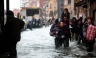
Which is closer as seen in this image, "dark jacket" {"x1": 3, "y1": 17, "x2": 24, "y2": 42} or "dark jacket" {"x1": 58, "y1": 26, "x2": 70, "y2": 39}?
"dark jacket" {"x1": 3, "y1": 17, "x2": 24, "y2": 42}

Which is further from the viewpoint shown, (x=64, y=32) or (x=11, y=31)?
(x=64, y=32)

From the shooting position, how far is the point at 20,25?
10844 millimetres

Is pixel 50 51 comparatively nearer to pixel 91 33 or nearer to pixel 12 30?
pixel 91 33

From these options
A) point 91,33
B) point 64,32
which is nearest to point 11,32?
point 91,33

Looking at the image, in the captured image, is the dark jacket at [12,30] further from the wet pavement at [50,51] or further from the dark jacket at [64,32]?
the dark jacket at [64,32]

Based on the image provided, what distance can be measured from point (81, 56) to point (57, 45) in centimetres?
291

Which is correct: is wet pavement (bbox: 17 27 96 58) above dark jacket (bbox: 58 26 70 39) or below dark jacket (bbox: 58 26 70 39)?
below

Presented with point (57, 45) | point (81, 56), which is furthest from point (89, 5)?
point (81, 56)

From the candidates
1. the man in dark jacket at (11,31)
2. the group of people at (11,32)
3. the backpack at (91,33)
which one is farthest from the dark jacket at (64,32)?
the man in dark jacket at (11,31)

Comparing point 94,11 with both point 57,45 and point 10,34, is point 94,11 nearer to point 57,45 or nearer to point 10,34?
point 57,45

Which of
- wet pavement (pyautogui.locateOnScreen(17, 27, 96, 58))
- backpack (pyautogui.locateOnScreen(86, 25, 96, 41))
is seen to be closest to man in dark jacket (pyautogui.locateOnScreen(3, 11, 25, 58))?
wet pavement (pyautogui.locateOnScreen(17, 27, 96, 58))

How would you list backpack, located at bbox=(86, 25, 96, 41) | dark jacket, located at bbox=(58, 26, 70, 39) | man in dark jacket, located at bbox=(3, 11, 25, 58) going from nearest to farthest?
man in dark jacket, located at bbox=(3, 11, 25, 58) → backpack, located at bbox=(86, 25, 96, 41) → dark jacket, located at bbox=(58, 26, 70, 39)

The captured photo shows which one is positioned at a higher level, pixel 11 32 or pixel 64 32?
pixel 11 32

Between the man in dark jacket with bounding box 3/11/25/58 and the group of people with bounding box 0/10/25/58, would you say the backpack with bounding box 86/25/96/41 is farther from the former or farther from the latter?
the man in dark jacket with bounding box 3/11/25/58
